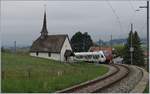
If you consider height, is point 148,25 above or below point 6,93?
above

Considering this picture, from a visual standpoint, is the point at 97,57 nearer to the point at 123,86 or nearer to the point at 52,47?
the point at 52,47

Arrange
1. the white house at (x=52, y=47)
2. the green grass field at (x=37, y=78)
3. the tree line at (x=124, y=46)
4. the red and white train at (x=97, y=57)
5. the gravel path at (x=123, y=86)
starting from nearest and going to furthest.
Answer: the green grass field at (x=37, y=78) < the gravel path at (x=123, y=86) < the red and white train at (x=97, y=57) < the white house at (x=52, y=47) < the tree line at (x=124, y=46)

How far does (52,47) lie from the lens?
78.9 m

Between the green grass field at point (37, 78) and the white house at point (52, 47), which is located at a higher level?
the white house at point (52, 47)

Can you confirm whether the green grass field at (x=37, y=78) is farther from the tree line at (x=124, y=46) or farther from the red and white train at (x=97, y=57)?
the tree line at (x=124, y=46)

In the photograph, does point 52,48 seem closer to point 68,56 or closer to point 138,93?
point 68,56

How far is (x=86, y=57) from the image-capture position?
7181 cm

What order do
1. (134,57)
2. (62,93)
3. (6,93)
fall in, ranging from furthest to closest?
1. (134,57)
2. (62,93)
3. (6,93)

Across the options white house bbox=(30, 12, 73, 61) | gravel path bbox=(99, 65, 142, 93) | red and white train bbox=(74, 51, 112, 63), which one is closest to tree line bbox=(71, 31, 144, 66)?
white house bbox=(30, 12, 73, 61)

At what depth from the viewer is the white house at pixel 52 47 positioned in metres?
76.3

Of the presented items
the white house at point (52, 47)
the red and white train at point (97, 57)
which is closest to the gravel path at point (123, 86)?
the red and white train at point (97, 57)

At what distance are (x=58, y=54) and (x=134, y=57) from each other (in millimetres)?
23503

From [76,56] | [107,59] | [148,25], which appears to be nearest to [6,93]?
[148,25]

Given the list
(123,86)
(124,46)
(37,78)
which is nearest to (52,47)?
(124,46)
